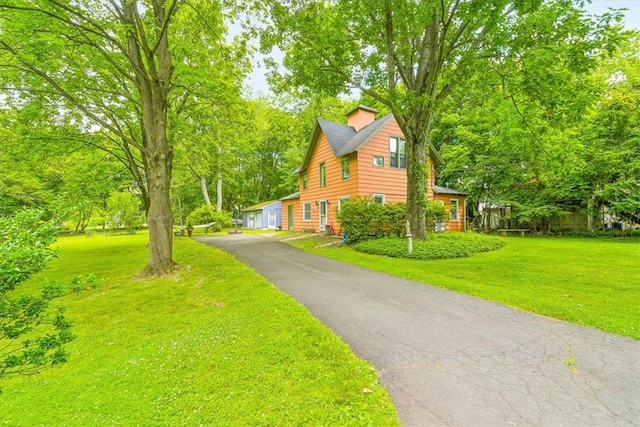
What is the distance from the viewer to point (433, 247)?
396 inches

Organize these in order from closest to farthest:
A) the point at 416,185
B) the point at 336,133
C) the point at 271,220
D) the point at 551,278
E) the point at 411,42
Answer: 1. the point at 551,278
2. the point at 411,42
3. the point at 416,185
4. the point at 336,133
5. the point at 271,220

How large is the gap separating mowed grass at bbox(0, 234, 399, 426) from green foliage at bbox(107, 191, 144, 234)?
2621 cm

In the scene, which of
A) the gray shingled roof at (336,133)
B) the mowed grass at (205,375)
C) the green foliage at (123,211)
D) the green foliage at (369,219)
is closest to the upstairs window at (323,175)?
the gray shingled roof at (336,133)

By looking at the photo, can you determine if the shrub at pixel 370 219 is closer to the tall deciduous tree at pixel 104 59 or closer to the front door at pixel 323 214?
the front door at pixel 323 214

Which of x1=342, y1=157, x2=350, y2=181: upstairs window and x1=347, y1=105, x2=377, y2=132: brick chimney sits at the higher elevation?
x1=347, y1=105, x2=377, y2=132: brick chimney

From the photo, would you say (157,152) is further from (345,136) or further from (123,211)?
(123,211)

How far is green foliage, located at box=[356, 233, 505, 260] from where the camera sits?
31.8ft

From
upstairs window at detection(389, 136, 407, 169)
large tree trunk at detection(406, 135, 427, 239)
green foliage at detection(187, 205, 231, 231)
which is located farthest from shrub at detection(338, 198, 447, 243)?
green foliage at detection(187, 205, 231, 231)

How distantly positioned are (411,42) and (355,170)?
625 centimetres

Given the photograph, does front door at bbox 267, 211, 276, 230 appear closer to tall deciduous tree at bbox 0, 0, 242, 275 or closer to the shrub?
the shrub

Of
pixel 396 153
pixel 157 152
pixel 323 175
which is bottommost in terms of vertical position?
pixel 157 152

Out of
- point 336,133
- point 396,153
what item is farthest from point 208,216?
point 396,153

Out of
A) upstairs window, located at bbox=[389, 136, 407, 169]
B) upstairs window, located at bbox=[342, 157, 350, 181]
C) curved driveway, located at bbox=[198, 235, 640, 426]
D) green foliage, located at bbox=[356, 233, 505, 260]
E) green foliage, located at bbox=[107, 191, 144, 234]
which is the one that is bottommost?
curved driveway, located at bbox=[198, 235, 640, 426]

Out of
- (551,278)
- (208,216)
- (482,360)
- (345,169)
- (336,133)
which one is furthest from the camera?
(208,216)
